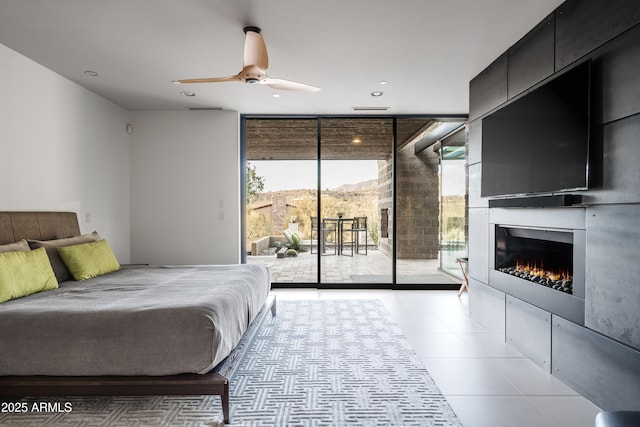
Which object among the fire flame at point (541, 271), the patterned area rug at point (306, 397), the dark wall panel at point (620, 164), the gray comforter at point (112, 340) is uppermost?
the dark wall panel at point (620, 164)

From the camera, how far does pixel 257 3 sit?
2.53 m

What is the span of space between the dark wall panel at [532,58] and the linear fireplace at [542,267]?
1.18 metres

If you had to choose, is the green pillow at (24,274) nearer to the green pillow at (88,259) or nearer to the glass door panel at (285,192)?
the green pillow at (88,259)

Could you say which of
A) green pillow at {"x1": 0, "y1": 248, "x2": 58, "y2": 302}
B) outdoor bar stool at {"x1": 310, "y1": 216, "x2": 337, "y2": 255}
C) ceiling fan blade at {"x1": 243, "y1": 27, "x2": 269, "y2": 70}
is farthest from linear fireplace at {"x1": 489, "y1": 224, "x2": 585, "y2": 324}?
green pillow at {"x1": 0, "y1": 248, "x2": 58, "y2": 302}

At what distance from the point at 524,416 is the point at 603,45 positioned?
219 cm

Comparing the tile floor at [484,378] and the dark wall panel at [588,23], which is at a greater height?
the dark wall panel at [588,23]

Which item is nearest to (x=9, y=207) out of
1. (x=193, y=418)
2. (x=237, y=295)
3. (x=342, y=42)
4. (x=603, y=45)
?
(x=237, y=295)

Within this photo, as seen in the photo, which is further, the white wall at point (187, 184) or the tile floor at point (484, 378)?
the white wall at point (187, 184)

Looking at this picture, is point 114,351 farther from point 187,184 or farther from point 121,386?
point 187,184

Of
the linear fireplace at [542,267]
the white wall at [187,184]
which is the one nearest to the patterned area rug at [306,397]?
the linear fireplace at [542,267]

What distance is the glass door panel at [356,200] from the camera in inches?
221

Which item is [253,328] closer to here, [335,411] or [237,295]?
[237,295]

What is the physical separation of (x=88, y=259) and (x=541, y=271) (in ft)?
12.8

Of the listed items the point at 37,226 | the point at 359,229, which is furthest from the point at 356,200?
the point at 37,226
